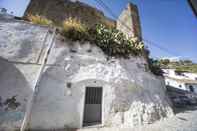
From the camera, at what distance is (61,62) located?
584 cm

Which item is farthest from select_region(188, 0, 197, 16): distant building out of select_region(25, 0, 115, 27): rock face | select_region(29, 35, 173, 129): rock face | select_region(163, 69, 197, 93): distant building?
select_region(163, 69, 197, 93): distant building

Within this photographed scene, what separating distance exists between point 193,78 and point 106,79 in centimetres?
2725

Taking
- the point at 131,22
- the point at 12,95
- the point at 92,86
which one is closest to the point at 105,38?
the point at 92,86

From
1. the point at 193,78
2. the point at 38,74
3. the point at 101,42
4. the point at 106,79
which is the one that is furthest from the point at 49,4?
the point at 193,78

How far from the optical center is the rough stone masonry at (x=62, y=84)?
4.86m

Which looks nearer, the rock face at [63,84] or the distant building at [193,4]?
the distant building at [193,4]

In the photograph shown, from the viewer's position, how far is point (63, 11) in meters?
9.84

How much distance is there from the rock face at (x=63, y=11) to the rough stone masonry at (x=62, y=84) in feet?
10.9

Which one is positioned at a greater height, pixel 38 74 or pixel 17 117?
pixel 38 74

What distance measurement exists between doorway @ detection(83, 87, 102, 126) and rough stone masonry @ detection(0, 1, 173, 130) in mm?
168

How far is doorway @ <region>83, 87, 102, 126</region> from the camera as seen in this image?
19.2 ft

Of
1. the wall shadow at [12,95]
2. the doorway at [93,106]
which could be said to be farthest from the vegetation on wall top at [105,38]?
the wall shadow at [12,95]

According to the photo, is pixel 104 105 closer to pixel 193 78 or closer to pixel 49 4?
pixel 49 4

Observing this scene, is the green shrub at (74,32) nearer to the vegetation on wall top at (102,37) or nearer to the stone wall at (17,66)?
the vegetation on wall top at (102,37)
